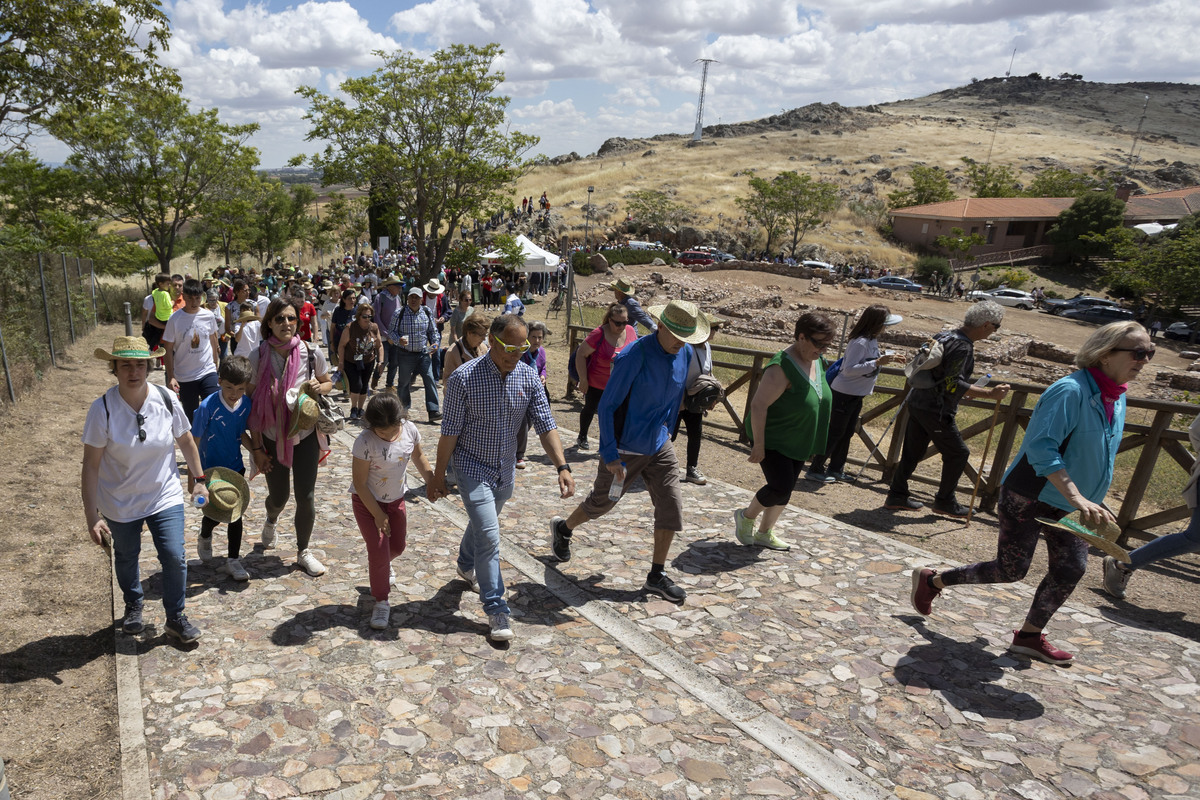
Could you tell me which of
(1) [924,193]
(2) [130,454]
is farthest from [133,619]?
(1) [924,193]

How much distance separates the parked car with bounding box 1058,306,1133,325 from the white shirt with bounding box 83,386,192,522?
45454mm

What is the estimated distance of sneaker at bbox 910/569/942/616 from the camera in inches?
177

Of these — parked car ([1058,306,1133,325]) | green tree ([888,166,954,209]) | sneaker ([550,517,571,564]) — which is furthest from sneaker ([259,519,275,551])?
green tree ([888,166,954,209])

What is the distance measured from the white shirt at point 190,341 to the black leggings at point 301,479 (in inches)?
97.2

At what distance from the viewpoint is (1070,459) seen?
3797 mm

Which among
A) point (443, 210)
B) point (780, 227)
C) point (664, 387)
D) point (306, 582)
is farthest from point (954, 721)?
point (780, 227)

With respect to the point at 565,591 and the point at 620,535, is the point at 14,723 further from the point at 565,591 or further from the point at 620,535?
the point at 620,535

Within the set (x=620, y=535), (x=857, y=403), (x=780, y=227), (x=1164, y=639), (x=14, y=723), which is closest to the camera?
(x=14, y=723)

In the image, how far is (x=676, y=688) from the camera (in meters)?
3.85

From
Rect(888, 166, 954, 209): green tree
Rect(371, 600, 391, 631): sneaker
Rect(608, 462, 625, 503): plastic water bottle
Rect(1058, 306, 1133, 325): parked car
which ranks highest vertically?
Rect(888, 166, 954, 209): green tree

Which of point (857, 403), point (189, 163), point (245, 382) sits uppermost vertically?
point (189, 163)

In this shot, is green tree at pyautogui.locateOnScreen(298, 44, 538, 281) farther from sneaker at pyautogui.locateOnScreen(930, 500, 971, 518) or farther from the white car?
the white car

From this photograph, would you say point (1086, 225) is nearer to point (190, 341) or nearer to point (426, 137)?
point (426, 137)

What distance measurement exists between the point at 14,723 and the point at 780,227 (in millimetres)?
63385
